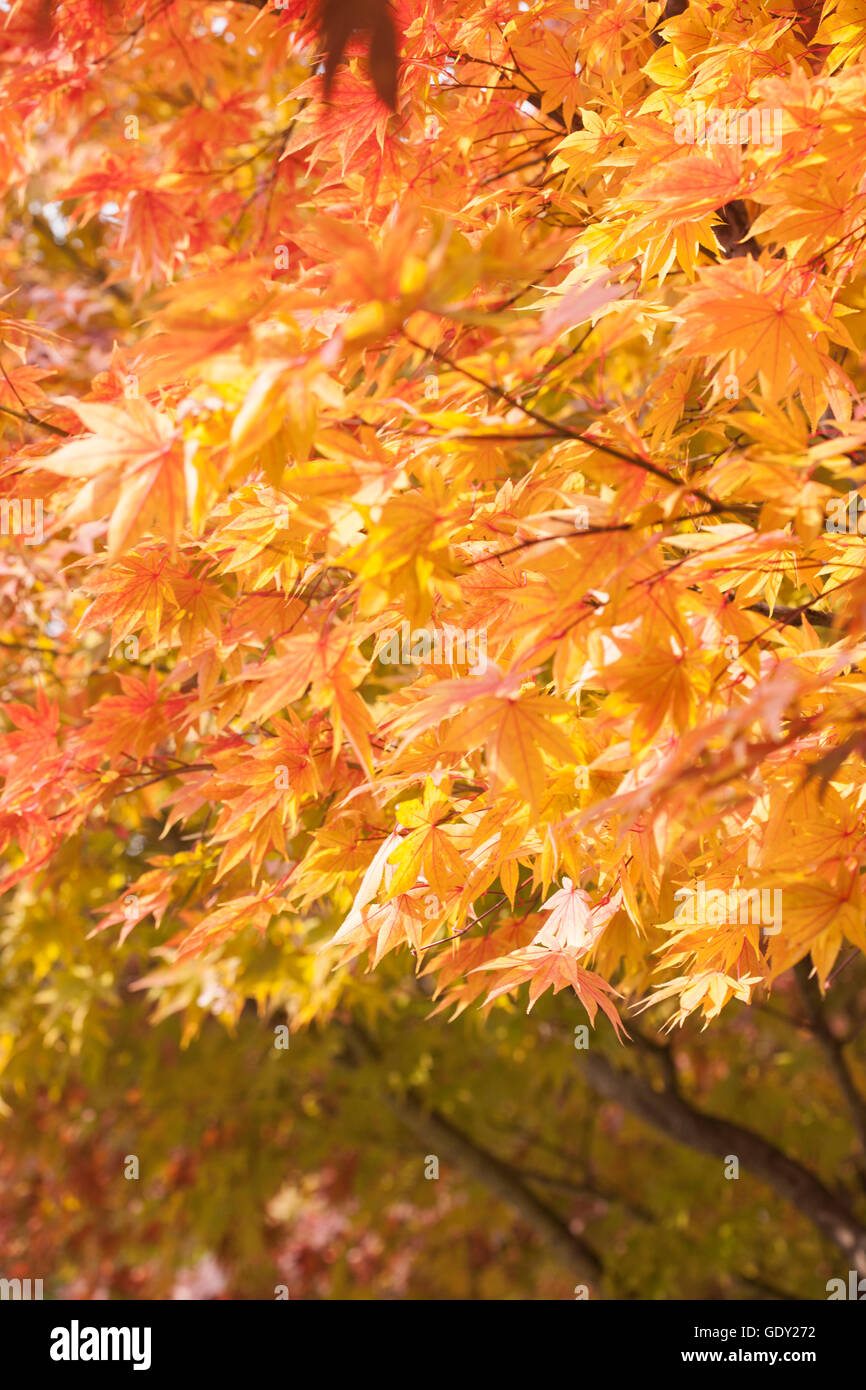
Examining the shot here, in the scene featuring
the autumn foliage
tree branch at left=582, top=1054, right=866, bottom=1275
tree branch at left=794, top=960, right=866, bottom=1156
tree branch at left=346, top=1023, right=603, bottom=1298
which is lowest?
tree branch at left=346, top=1023, right=603, bottom=1298

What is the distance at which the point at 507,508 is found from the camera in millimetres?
1710

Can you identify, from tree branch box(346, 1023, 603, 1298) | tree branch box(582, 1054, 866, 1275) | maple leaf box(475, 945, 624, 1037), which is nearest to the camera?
maple leaf box(475, 945, 624, 1037)

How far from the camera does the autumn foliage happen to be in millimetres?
1185

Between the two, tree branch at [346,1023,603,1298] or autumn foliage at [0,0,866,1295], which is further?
tree branch at [346,1023,603,1298]

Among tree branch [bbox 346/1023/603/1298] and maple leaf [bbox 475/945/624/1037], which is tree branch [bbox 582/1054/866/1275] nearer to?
tree branch [bbox 346/1023/603/1298]

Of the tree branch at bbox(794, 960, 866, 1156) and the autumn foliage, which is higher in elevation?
the autumn foliage

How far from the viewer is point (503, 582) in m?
1.64

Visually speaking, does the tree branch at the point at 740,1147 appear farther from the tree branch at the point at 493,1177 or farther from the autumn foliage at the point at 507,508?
the autumn foliage at the point at 507,508

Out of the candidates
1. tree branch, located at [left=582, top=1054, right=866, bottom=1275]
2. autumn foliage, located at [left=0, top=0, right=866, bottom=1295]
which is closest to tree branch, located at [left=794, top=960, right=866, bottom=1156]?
tree branch, located at [left=582, top=1054, right=866, bottom=1275]

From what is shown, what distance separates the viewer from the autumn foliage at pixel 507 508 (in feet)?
3.89

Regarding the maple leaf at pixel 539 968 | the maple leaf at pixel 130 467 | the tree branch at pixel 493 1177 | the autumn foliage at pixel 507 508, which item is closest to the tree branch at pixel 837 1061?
the tree branch at pixel 493 1177
